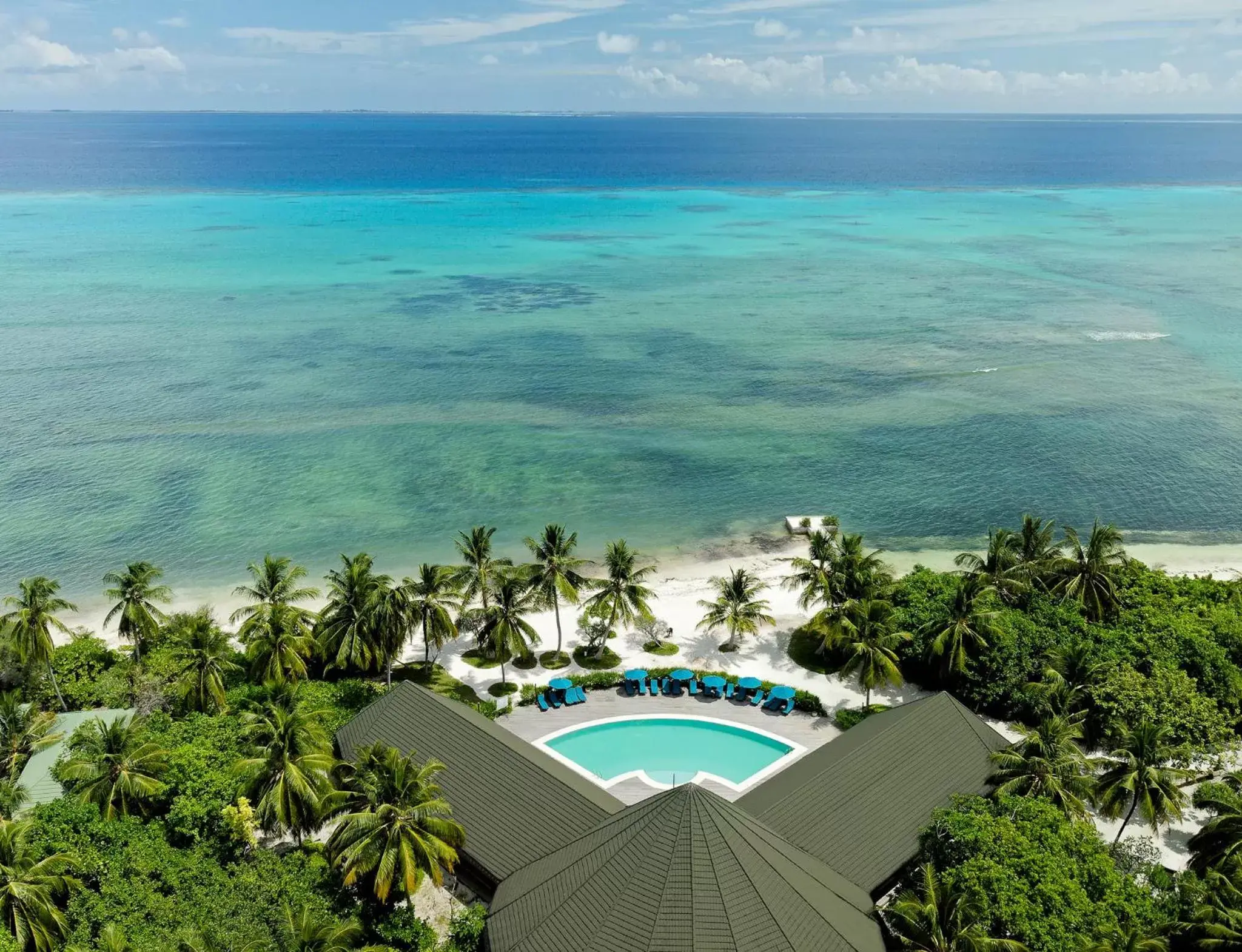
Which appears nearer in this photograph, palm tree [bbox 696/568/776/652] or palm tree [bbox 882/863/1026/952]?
palm tree [bbox 882/863/1026/952]

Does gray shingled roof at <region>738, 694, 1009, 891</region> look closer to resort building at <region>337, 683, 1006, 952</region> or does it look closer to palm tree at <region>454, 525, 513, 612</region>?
resort building at <region>337, 683, 1006, 952</region>

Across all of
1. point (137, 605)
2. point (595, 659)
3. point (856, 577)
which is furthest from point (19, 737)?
point (856, 577)

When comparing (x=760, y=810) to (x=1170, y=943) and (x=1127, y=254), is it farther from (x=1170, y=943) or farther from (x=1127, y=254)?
(x=1127, y=254)

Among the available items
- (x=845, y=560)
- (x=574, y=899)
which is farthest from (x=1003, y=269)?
(x=574, y=899)

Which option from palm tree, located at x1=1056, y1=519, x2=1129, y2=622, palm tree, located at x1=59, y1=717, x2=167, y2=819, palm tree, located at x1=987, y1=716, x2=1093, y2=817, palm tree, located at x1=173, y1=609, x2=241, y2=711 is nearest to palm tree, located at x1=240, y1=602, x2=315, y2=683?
palm tree, located at x1=173, y1=609, x2=241, y2=711

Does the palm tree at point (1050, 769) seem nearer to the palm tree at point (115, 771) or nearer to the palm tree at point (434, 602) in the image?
the palm tree at point (434, 602)
